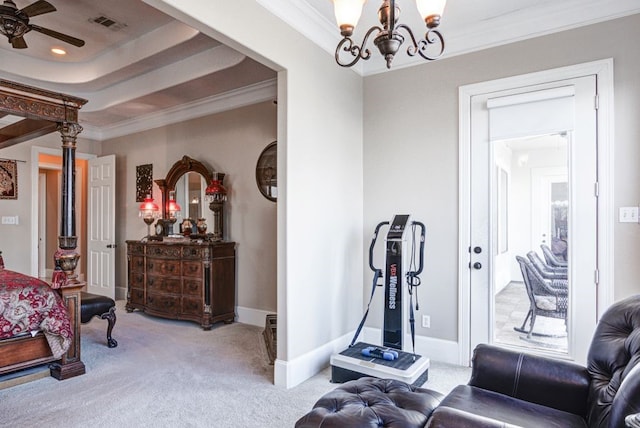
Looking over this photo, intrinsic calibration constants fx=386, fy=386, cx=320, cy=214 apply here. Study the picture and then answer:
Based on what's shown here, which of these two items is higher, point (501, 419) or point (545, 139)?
point (545, 139)

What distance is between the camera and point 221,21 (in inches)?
92.2

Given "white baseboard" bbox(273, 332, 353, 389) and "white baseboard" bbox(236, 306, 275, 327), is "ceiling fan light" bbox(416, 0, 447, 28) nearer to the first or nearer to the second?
"white baseboard" bbox(273, 332, 353, 389)

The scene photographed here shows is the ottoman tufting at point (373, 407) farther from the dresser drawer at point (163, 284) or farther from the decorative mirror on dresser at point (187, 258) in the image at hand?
the dresser drawer at point (163, 284)

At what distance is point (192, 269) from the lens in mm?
4516

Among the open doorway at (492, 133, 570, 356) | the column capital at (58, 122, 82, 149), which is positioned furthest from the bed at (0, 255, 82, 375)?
the open doorway at (492, 133, 570, 356)

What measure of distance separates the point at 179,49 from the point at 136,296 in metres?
3.16

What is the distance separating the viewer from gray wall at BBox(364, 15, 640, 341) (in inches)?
108

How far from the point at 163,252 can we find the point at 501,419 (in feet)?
Result: 13.8

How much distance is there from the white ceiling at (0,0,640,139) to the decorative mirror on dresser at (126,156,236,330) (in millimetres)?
984

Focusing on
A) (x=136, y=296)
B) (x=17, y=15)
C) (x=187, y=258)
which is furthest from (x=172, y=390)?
(x=17, y=15)

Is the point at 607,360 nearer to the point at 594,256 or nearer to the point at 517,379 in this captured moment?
the point at 517,379

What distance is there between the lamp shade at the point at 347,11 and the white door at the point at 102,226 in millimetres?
5152

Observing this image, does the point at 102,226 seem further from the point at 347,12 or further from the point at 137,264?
the point at 347,12

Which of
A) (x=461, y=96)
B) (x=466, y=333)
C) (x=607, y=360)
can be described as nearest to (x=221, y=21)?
(x=461, y=96)
